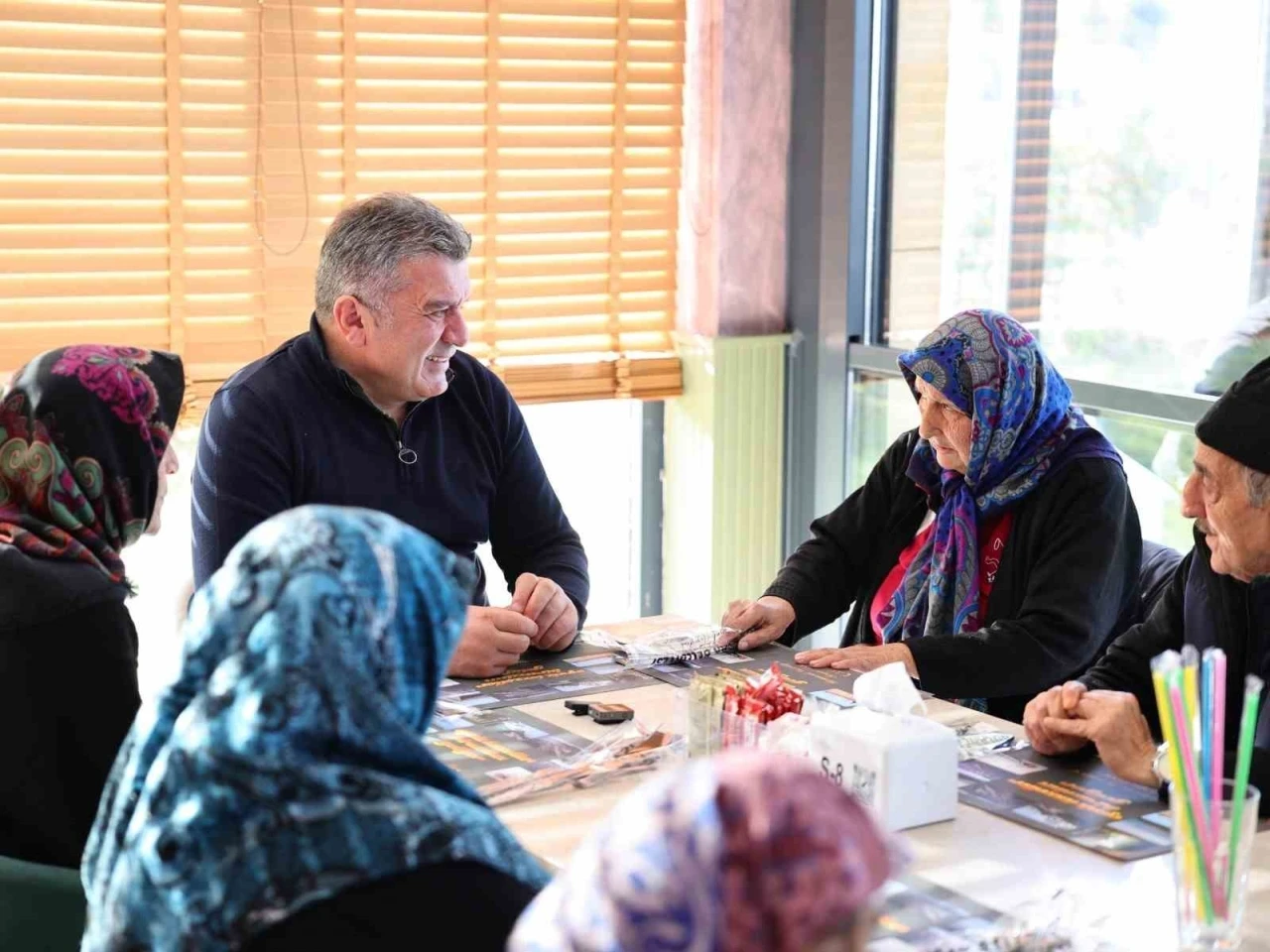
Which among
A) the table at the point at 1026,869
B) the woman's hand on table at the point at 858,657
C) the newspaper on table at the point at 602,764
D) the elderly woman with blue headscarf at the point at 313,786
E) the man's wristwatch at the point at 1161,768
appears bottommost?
the woman's hand on table at the point at 858,657

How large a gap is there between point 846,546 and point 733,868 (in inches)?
86.2

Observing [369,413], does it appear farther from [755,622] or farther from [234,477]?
[755,622]

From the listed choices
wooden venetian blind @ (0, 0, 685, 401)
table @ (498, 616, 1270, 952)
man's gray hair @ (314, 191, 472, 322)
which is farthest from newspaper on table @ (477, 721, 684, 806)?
wooden venetian blind @ (0, 0, 685, 401)

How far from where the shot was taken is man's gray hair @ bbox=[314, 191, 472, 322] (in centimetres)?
265

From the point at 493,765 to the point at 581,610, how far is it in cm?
86

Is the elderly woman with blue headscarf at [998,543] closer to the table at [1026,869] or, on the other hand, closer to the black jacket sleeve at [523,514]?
the black jacket sleeve at [523,514]

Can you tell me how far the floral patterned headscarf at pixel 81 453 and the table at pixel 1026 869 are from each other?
59 cm

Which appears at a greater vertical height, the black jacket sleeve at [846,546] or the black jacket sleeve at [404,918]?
the black jacket sleeve at [404,918]

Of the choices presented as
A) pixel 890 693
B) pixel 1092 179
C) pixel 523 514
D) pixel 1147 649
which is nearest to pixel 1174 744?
pixel 890 693

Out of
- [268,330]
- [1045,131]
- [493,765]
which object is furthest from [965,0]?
[493,765]

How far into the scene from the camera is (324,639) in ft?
3.56

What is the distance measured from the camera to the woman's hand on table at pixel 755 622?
2.47m

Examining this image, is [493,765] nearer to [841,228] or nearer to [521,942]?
[521,942]

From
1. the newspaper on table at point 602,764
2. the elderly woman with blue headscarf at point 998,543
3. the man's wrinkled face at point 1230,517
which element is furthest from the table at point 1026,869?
the elderly woman with blue headscarf at point 998,543
